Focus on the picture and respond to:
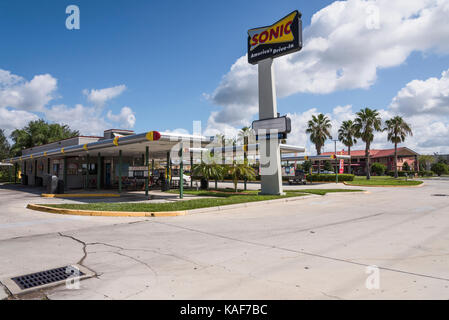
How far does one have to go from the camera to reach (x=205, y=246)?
20.6 ft

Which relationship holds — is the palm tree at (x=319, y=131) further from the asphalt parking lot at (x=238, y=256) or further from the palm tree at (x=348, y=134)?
the asphalt parking lot at (x=238, y=256)

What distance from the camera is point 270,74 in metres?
18.2

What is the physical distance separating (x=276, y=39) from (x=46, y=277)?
56.9ft

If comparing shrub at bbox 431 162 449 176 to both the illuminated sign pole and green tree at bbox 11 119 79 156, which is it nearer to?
the illuminated sign pole

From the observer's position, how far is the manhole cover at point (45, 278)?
4004 millimetres

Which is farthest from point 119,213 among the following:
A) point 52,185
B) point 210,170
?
point 210,170

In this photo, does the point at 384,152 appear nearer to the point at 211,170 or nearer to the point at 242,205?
the point at 211,170

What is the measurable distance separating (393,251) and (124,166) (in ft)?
76.9

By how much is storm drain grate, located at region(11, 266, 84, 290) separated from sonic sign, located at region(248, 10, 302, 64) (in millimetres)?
16010

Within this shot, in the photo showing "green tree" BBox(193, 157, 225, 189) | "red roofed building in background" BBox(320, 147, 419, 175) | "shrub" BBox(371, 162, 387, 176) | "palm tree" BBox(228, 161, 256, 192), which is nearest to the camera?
"palm tree" BBox(228, 161, 256, 192)

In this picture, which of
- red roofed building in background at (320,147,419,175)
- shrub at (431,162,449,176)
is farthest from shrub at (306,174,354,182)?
shrub at (431,162,449,176)

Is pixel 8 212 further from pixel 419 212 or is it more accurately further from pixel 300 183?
pixel 300 183

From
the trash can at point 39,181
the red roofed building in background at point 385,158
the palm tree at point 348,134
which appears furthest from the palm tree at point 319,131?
the trash can at point 39,181

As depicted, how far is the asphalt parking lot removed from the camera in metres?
3.89
